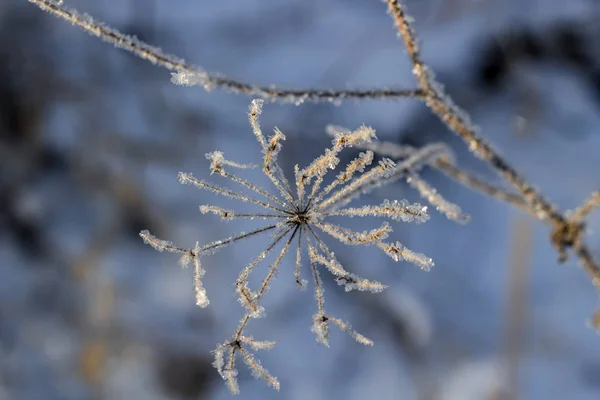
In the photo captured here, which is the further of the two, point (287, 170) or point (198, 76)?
point (287, 170)

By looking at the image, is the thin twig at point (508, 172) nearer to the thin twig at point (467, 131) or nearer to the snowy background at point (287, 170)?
the thin twig at point (467, 131)

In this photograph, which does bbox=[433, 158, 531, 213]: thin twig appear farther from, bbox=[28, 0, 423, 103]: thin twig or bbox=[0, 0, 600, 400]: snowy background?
bbox=[0, 0, 600, 400]: snowy background

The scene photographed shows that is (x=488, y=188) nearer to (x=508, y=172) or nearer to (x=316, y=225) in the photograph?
(x=508, y=172)

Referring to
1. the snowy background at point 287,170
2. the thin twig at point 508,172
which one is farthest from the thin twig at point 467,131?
the snowy background at point 287,170

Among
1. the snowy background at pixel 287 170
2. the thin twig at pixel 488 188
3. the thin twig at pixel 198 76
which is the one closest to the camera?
the thin twig at pixel 198 76

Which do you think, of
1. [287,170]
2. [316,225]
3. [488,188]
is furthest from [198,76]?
[287,170]

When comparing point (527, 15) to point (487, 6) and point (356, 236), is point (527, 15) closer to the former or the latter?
point (487, 6)

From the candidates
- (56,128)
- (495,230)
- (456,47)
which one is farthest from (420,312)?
(56,128)

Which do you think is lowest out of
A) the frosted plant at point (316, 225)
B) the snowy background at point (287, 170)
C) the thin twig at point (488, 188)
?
the frosted plant at point (316, 225)

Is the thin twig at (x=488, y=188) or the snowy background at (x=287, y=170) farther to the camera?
the snowy background at (x=287, y=170)
